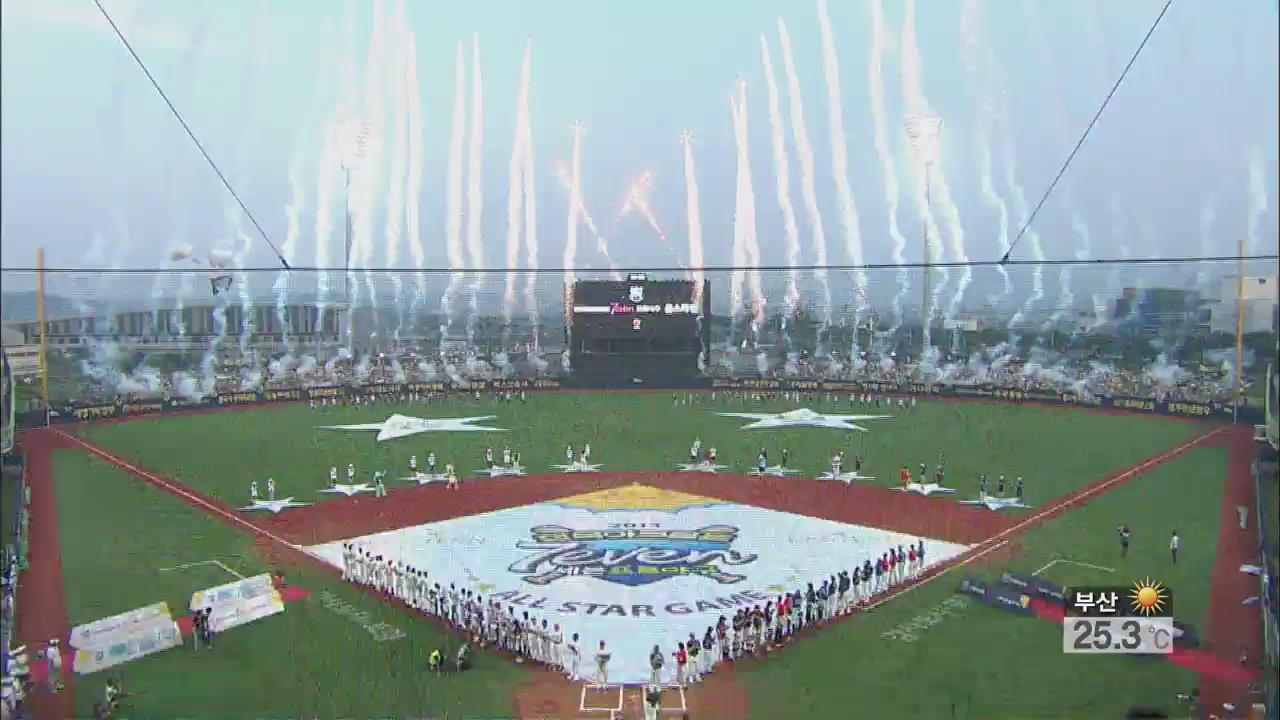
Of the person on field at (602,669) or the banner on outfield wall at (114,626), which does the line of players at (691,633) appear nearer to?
the person on field at (602,669)

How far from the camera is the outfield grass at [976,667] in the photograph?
15.2m

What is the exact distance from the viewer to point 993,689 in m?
15.7

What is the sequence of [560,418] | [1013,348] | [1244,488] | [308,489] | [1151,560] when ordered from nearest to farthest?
[1151,560]
[1244,488]
[308,489]
[560,418]
[1013,348]

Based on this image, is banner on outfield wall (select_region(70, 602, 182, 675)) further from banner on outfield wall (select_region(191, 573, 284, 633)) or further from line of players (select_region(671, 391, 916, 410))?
line of players (select_region(671, 391, 916, 410))

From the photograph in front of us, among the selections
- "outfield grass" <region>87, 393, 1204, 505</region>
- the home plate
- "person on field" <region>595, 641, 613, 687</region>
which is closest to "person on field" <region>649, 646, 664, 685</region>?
Answer: the home plate

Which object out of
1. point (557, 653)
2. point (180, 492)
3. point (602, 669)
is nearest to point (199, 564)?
point (180, 492)

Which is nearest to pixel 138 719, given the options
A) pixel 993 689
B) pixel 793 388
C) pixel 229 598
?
pixel 229 598

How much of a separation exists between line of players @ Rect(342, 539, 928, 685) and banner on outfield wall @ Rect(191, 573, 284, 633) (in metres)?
2.16

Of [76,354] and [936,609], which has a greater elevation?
[76,354]

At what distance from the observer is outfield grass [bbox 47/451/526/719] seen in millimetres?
15352

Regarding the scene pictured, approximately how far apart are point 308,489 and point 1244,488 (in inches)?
1156

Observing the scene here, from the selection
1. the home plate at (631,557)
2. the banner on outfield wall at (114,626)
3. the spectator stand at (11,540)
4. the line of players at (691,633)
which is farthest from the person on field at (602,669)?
the spectator stand at (11,540)

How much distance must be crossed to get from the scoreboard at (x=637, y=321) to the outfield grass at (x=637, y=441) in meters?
4.00

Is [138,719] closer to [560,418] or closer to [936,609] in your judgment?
[936,609]
